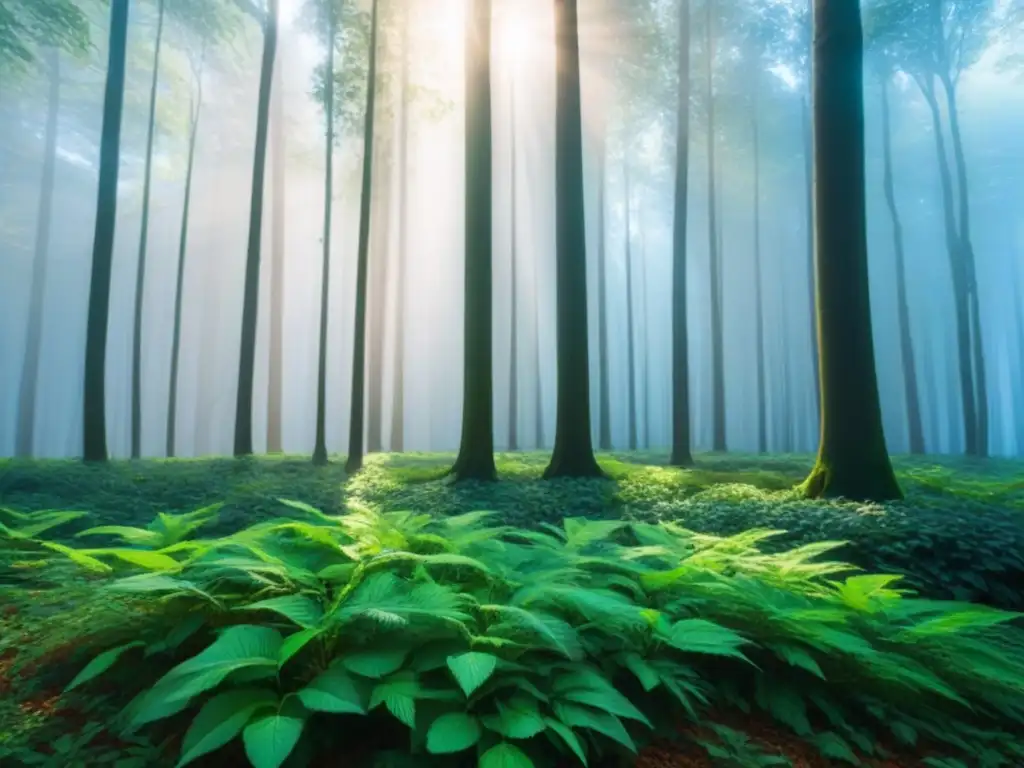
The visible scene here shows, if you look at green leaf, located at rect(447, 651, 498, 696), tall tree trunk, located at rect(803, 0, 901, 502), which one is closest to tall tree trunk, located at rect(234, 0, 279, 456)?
tall tree trunk, located at rect(803, 0, 901, 502)

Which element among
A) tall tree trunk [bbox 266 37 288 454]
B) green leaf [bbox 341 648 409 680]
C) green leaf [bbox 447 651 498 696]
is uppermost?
tall tree trunk [bbox 266 37 288 454]

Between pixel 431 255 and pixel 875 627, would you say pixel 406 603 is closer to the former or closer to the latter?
pixel 875 627

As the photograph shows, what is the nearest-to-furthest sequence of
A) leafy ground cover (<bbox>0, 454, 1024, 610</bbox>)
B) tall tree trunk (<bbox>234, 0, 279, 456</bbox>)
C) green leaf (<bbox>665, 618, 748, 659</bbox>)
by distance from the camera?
green leaf (<bbox>665, 618, 748, 659</bbox>), leafy ground cover (<bbox>0, 454, 1024, 610</bbox>), tall tree trunk (<bbox>234, 0, 279, 456</bbox>)

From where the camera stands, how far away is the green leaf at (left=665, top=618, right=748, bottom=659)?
2.30 m

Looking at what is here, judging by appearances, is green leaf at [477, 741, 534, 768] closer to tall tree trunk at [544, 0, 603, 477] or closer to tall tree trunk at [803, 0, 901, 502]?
tall tree trunk at [803, 0, 901, 502]

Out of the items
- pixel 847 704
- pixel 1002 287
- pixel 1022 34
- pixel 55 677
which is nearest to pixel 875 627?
pixel 847 704

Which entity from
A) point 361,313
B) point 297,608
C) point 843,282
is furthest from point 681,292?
point 297,608

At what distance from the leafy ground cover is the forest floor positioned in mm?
19

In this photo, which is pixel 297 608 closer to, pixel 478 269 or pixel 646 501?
pixel 646 501

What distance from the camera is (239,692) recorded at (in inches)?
78.0

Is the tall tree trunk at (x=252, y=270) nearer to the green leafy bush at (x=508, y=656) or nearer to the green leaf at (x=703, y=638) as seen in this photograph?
the green leafy bush at (x=508, y=656)

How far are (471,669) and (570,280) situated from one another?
9.03 metres

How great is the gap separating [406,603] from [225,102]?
Result: 1043 inches

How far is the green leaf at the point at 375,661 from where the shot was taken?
2.05 metres
